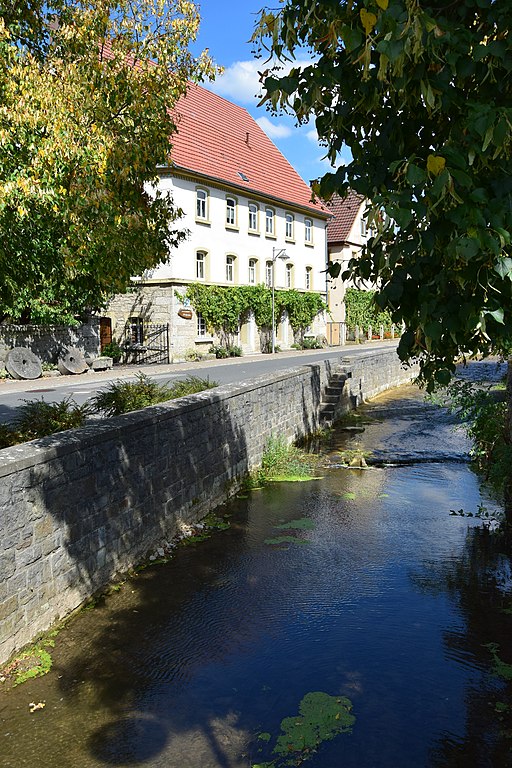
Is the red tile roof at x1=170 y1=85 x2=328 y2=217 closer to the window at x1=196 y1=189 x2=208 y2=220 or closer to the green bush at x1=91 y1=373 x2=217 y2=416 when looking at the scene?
the window at x1=196 y1=189 x2=208 y2=220

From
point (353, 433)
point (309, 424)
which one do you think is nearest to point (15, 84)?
point (309, 424)

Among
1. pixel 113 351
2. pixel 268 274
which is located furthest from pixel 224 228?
pixel 113 351

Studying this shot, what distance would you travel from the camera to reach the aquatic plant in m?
4.41

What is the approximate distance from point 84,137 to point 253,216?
31564 millimetres

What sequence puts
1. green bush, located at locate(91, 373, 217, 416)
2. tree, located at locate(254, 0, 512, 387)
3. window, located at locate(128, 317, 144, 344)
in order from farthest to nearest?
window, located at locate(128, 317, 144, 344)
green bush, located at locate(91, 373, 217, 416)
tree, located at locate(254, 0, 512, 387)

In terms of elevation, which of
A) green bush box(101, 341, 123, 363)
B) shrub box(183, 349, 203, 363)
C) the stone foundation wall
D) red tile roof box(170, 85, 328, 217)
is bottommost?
shrub box(183, 349, 203, 363)

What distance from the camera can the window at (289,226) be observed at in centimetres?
4122

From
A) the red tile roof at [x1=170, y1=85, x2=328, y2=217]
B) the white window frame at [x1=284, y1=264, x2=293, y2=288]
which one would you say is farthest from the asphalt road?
the white window frame at [x1=284, y1=264, x2=293, y2=288]

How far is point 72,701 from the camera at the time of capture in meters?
5.03

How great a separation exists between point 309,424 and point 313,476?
410 cm

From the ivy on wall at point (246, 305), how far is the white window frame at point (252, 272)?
62cm

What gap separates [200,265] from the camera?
33.4 meters

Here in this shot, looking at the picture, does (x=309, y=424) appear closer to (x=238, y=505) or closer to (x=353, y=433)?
(x=353, y=433)

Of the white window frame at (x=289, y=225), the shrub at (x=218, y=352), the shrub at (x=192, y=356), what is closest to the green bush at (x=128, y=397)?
the shrub at (x=192, y=356)
